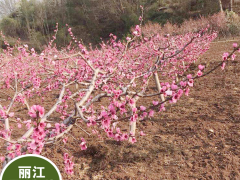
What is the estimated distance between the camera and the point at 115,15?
94.2 feet

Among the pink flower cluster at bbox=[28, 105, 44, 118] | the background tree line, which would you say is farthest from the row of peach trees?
the background tree line

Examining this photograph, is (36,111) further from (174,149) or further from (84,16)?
(84,16)

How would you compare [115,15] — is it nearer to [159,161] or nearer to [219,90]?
[219,90]

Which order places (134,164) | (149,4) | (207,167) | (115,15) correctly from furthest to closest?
(115,15), (149,4), (134,164), (207,167)

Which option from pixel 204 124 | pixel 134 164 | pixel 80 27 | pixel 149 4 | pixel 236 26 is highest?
pixel 149 4

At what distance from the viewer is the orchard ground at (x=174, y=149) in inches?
95.3

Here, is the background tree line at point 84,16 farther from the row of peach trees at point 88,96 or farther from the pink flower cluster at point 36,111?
the pink flower cluster at point 36,111

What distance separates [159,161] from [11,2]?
40128 mm

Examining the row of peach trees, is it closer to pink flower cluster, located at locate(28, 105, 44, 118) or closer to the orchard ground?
pink flower cluster, located at locate(28, 105, 44, 118)

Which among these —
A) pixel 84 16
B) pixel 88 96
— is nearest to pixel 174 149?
pixel 88 96

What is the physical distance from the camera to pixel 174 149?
283cm

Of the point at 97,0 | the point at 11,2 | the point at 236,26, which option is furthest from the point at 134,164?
the point at 11,2

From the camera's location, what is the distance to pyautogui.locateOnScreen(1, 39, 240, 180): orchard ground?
2.42 metres

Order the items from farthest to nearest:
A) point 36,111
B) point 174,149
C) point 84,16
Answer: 1. point 84,16
2. point 174,149
3. point 36,111
